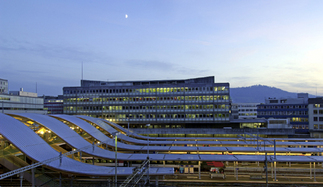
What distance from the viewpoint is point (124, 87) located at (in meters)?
90.4

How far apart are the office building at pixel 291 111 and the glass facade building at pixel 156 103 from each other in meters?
45.1

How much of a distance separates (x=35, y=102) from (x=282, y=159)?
12506cm

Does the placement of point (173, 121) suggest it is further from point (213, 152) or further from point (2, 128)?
point (2, 128)

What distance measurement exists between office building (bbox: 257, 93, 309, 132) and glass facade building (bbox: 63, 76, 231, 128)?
148ft

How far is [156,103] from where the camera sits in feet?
290

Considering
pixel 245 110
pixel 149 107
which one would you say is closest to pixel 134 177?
pixel 149 107

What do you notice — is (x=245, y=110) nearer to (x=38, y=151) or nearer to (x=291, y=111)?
(x=291, y=111)

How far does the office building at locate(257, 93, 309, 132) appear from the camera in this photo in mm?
107475

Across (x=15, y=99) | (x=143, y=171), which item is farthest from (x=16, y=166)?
(x=15, y=99)

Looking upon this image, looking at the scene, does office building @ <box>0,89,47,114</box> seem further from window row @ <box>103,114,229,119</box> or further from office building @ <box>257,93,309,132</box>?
office building @ <box>257,93,309,132</box>

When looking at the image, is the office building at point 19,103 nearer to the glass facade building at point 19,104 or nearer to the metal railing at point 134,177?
the glass facade building at point 19,104

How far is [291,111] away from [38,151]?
113 m

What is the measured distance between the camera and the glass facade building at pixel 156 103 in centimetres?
8450

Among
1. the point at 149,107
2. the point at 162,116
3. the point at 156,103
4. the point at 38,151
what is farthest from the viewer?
the point at 149,107
